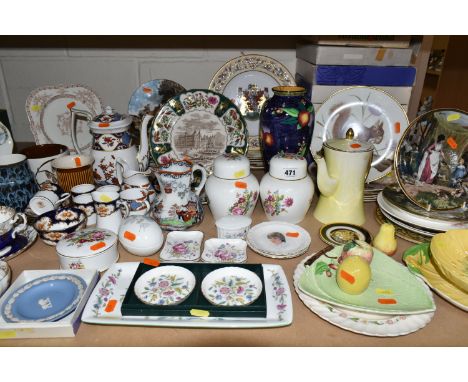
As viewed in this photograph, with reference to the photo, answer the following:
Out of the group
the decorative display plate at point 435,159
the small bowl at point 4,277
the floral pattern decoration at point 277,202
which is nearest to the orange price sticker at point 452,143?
the decorative display plate at point 435,159

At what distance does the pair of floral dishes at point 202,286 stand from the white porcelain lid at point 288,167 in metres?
0.31

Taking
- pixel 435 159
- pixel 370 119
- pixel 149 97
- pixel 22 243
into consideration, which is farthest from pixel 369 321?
pixel 149 97

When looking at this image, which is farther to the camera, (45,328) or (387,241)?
(387,241)

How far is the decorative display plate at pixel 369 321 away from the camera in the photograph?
2.25ft

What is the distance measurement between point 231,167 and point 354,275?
43cm

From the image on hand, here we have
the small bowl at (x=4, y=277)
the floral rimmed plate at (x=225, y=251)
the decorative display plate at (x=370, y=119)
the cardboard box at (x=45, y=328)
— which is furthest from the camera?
the decorative display plate at (x=370, y=119)

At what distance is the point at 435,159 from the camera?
1038mm

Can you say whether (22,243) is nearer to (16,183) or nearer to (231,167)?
(16,183)

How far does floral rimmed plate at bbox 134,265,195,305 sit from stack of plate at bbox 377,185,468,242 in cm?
58

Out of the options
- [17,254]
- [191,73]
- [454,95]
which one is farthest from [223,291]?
[454,95]

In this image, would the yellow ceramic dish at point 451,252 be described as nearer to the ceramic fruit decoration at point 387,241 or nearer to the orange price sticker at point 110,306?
the ceramic fruit decoration at point 387,241

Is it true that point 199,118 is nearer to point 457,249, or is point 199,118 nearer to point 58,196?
point 58,196

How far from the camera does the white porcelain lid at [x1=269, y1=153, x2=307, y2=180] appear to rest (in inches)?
39.7

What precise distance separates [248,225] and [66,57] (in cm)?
105
